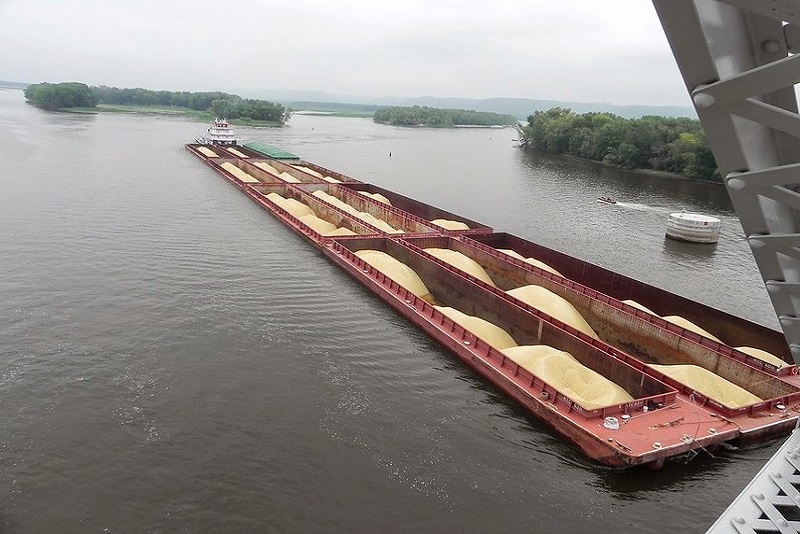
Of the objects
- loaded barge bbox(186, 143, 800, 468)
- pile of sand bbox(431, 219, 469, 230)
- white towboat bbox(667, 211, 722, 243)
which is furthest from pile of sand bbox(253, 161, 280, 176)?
white towboat bbox(667, 211, 722, 243)

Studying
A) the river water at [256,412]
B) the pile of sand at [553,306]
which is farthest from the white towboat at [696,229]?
the pile of sand at [553,306]

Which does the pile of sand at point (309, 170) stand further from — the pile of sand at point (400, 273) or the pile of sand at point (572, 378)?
the pile of sand at point (572, 378)

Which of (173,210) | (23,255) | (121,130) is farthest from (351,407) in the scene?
(121,130)

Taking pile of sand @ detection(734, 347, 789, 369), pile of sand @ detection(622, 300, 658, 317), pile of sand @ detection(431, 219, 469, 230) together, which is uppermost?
pile of sand @ detection(431, 219, 469, 230)

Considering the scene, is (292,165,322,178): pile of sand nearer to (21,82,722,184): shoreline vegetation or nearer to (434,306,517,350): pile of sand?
(21,82,722,184): shoreline vegetation

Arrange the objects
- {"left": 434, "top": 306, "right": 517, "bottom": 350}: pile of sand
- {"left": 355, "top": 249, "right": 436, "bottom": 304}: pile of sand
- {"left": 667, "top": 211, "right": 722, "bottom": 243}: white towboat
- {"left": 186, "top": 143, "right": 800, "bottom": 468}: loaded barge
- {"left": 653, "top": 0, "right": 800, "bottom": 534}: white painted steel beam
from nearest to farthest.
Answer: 1. {"left": 653, "top": 0, "right": 800, "bottom": 534}: white painted steel beam
2. {"left": 186, "top": 143, "right": 800, "bottom": 468}: loaded barge
3. {"left": 434, "top": 306, "right": 517, "bottom": 350}: pile of sand
4. {"left": 355, "top": 249, "right": 436, "bottom": 304}: pile of sand
5. {"left": 667, "top": 211, "right": 722, "bottom": 243}: white towboat

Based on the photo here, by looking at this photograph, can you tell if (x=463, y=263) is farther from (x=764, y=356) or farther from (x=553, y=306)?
(x=764, y=356)
